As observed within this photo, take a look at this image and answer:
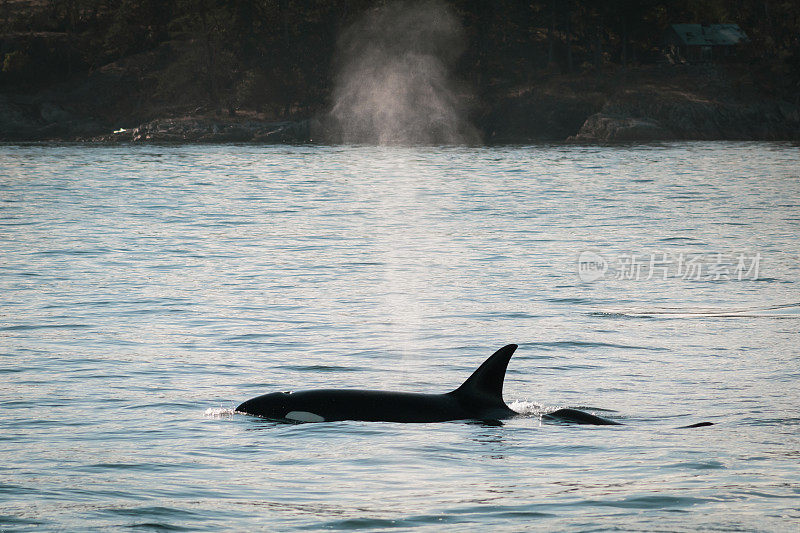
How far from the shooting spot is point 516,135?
12188cm

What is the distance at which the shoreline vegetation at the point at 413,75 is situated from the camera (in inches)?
4621

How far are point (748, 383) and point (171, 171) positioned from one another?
62.1 meters

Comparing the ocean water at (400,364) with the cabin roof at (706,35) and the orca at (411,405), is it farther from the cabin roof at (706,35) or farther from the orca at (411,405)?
the cabin roof at (706,35)

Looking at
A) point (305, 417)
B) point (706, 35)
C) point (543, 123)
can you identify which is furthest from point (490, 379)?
point (706, 35)

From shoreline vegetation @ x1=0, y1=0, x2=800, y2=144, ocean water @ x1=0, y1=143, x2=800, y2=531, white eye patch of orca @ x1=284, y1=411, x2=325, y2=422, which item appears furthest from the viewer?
shoreline vegetation @ x1=0, y1=0, x2=800, y2=144

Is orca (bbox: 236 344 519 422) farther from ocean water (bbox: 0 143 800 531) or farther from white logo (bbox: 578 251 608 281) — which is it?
white logo (bbox: 578 251 608 281)

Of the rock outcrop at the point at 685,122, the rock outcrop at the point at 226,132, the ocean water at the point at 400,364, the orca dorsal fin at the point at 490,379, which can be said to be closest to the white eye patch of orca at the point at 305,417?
the ocean water at the point at 400,364

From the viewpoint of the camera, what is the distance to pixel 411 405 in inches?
450

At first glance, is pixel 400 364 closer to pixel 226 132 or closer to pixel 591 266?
pixel 591 266

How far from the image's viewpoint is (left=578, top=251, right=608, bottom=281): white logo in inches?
928

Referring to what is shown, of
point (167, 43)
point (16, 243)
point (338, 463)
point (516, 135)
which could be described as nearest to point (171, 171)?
point (16, 243)

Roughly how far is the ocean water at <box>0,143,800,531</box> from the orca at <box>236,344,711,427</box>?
0.60 ft

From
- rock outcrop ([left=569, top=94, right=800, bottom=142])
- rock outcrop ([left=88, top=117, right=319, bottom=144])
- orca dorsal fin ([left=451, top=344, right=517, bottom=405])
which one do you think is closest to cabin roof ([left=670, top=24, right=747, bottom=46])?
rock outcrop ([left=569, top=94, right=800, bottom=142])

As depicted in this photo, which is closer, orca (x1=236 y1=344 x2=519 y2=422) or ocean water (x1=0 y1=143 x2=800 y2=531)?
ocean water (x1=0 y1=143 x2=800 y2=531)
